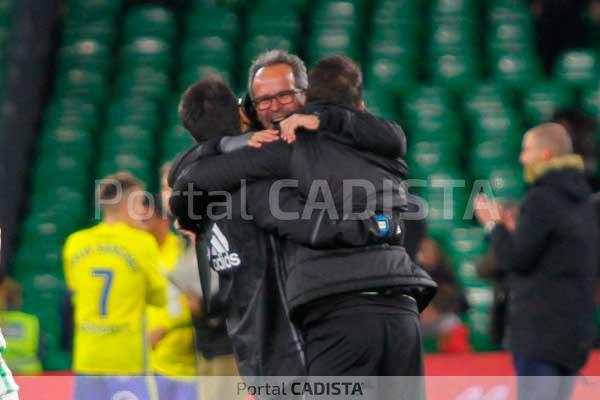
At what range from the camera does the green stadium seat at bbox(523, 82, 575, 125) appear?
9398 millimetres

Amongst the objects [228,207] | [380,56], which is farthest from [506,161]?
[228,207]

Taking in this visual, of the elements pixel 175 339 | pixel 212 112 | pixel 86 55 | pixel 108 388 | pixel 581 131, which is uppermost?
pixel 86 55

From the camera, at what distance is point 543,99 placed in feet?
31.1

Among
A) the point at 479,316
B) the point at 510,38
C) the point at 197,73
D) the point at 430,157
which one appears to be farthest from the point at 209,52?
the point at 479,316

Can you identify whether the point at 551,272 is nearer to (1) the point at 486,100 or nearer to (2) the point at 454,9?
(1) the point at 486,100

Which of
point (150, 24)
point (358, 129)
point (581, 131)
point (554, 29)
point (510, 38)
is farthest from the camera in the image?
point (150, 24)

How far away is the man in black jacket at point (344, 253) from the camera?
3840 mm

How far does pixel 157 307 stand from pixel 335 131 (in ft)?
7.35

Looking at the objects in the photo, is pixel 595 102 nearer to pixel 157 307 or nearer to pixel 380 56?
pixel 380 56

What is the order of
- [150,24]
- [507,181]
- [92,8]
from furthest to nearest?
[92,8] < [150,24] < [507,181]

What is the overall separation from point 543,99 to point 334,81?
5.64m

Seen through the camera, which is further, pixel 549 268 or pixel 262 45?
pixel 262 45

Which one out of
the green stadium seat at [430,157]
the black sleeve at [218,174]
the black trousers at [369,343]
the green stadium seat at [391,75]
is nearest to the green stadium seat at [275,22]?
the green stadium seat at [391,75]

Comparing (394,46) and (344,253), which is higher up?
(394,46)
